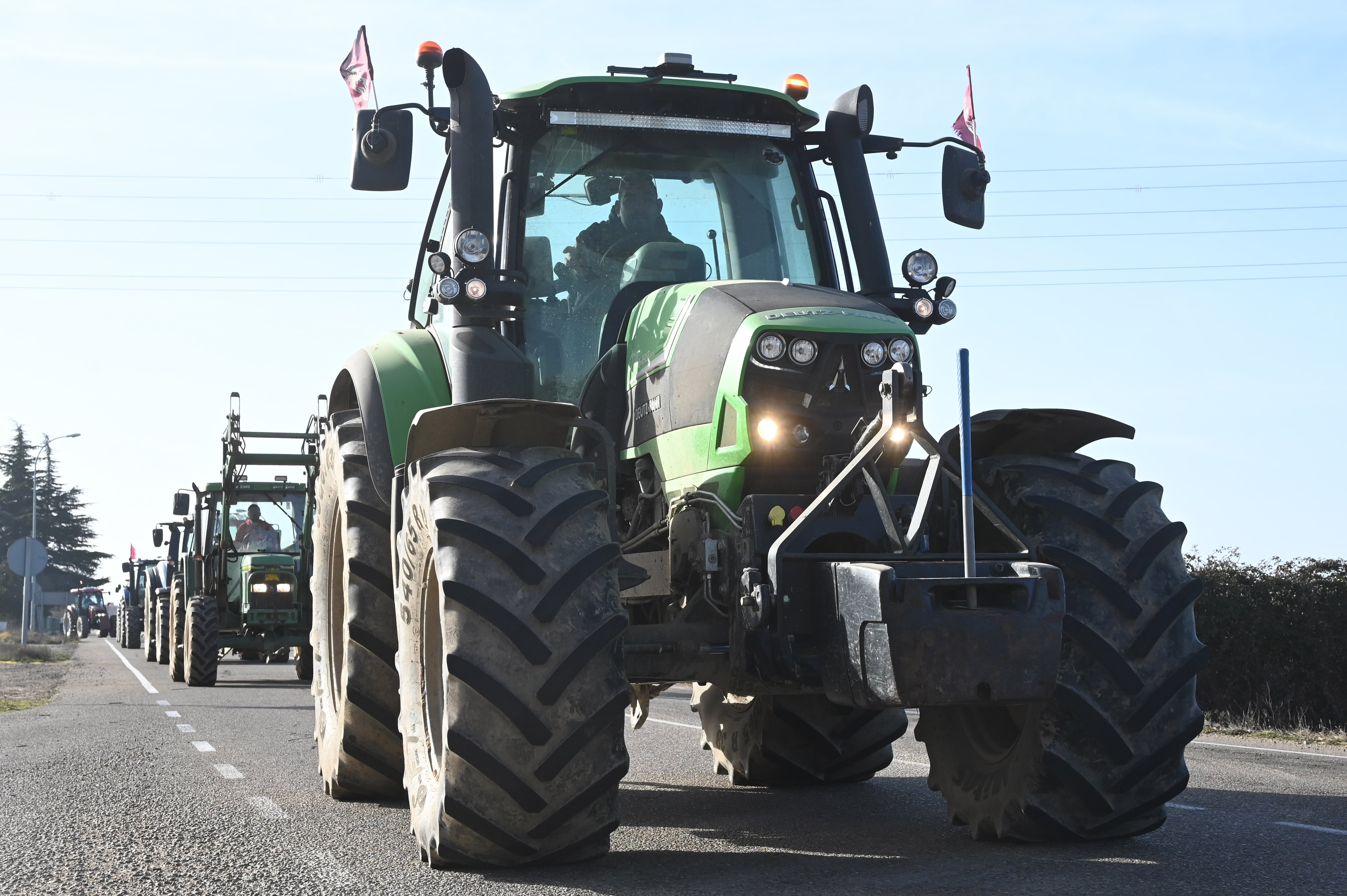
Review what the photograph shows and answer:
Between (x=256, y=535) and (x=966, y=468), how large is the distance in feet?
66.5

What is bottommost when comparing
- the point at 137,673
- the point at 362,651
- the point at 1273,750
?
the point at 137,673

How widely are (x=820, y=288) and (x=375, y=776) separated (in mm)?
3154

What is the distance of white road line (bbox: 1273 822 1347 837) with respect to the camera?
6.24m

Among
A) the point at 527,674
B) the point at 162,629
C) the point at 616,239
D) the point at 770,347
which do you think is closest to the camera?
the point at 527,674

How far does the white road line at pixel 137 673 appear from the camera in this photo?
66.7ft

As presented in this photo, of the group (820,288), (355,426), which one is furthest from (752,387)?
(355,426)

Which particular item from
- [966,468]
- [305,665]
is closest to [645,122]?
[966,468]

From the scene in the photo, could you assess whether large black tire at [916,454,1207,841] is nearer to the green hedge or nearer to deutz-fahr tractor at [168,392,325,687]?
the green hedge

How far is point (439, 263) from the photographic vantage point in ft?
21.6

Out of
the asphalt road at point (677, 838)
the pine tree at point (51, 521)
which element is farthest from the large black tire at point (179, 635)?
the pine tree at point (51, 521)

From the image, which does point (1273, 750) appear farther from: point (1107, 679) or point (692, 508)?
point (692, 508)

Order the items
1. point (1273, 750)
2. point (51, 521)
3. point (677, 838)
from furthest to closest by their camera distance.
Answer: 1. point (51, 521)
2. point (1273, 750)
3. point (677, 838)

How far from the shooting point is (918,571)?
5188mm

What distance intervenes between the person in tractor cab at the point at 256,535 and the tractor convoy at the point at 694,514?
16245 millimetres
